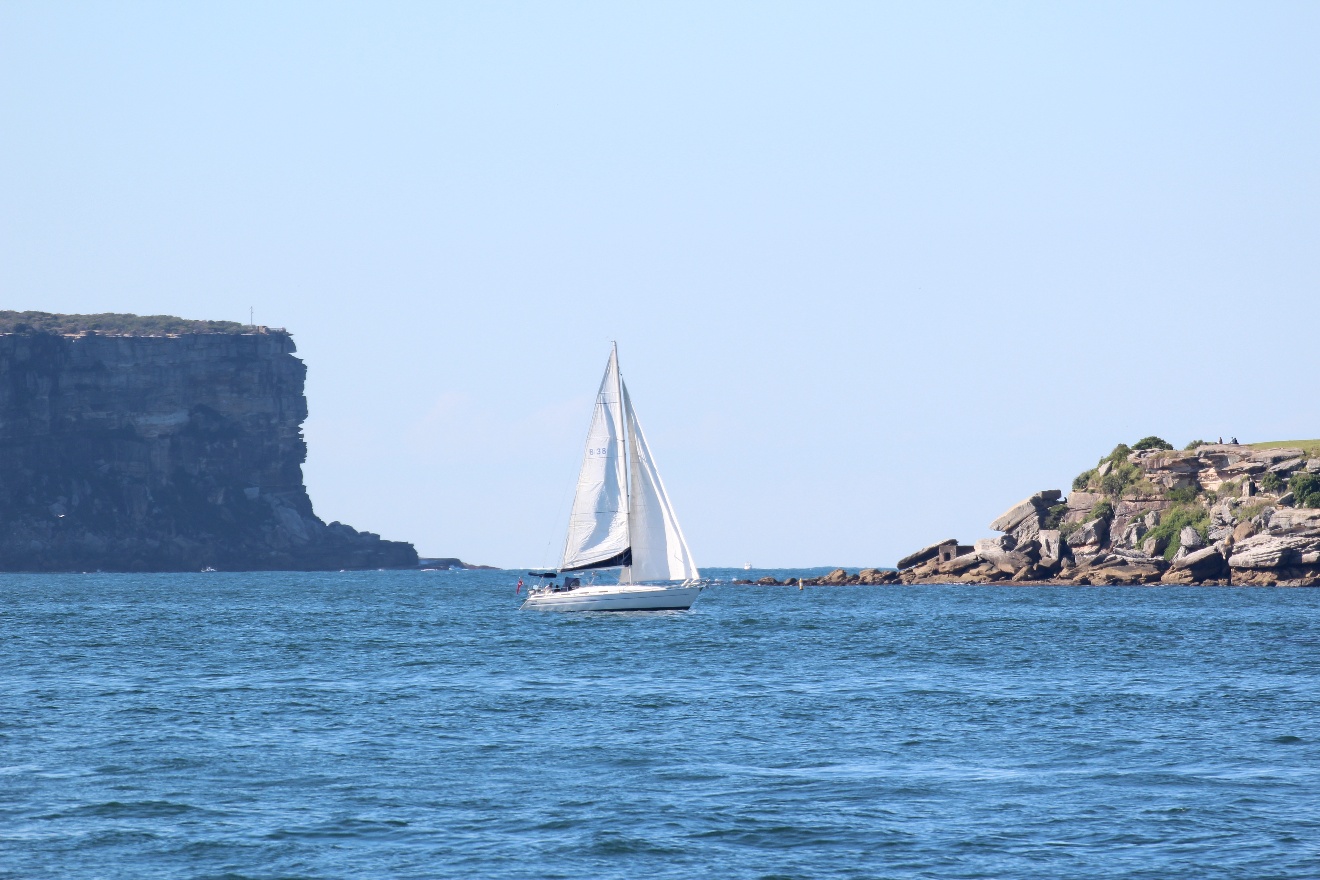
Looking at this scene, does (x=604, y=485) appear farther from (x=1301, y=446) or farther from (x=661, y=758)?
(x=1301, y=446)

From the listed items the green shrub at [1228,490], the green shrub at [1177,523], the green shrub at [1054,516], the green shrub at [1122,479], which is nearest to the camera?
the green shrub at [1228,490]

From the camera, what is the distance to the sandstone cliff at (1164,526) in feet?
329

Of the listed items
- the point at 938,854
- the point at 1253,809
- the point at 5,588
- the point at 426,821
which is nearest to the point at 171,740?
the point at 426,821

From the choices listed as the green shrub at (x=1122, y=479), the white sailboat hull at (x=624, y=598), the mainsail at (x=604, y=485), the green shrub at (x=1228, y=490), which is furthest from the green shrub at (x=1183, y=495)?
the mainsail at (x=604, y=485)

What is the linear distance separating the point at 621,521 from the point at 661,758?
37.5 m

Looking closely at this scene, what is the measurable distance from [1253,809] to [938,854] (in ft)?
20.3

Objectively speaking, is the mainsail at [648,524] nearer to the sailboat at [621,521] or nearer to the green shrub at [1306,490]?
the sailboat at [621,521]

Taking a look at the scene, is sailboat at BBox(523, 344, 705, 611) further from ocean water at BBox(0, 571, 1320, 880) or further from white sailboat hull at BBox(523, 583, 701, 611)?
ocean water at BBox(0, 571, 1320, 880)

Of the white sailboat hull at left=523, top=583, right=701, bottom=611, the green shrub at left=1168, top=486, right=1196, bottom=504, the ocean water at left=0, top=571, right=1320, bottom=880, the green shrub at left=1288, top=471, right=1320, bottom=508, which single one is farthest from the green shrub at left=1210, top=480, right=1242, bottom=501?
the white sailboat hull at left=523, top=583, right=701, bottom=611

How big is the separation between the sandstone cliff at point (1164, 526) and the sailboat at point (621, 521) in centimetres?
4969

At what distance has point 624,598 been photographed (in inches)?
2657

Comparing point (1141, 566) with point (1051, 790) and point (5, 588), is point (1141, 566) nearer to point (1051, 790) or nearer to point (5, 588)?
point (1051, 790)

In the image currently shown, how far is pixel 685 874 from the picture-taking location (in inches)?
827

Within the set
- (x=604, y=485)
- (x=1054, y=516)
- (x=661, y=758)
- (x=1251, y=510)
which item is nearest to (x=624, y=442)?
(x=604, y=485)
